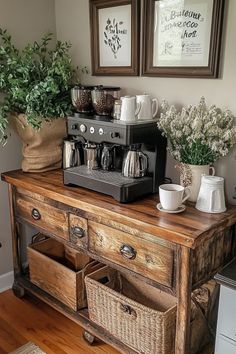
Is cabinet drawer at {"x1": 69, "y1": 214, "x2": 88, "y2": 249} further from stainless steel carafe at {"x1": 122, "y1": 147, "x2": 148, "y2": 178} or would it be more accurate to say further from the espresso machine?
stainless steel carafe at {"x1": 122, "y1": 147, "x2": 148, "y2": 178}

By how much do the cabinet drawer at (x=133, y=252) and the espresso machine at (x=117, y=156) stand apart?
17 cm

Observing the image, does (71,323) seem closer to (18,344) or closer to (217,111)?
(18,344)

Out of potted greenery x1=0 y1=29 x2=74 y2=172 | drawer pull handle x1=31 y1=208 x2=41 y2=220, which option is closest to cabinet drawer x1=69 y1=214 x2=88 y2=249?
drawer pull handle x1=31 y1=208 x2=41 y2=220

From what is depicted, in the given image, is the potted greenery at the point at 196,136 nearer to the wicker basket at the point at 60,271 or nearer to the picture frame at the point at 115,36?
the picture frame at the point at 115,36

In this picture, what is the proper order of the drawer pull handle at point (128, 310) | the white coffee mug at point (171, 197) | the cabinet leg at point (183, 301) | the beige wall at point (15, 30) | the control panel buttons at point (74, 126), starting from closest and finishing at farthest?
the cabinet leg at point (183, 301), the white coffee mug at point (171, 197), the drawer pull handle at point (128, 310), the control panel buttons at point (74, 126), the beige wall at point (15, 30)

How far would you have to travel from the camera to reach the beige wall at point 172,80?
1610 mm

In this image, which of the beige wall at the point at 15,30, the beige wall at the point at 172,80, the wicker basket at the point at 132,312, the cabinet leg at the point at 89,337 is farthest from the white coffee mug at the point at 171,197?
the beige wall at the point at 15,30

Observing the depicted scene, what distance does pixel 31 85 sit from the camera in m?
2.01

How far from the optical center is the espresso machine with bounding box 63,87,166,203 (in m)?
1.67

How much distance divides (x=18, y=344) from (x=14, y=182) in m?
0.87

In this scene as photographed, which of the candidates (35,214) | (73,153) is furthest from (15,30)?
(35,214)

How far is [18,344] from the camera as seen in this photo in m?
1.96

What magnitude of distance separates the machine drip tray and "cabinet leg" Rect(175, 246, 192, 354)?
1.28ft

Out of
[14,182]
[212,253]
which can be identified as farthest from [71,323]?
[212,253]
